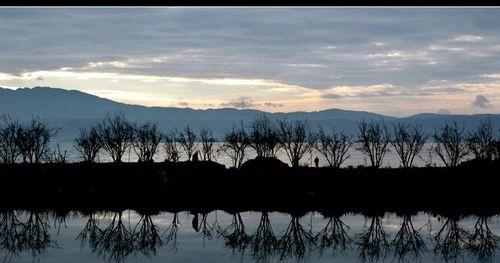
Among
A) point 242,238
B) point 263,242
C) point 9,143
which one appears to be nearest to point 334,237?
point 263,242

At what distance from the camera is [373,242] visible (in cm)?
2845

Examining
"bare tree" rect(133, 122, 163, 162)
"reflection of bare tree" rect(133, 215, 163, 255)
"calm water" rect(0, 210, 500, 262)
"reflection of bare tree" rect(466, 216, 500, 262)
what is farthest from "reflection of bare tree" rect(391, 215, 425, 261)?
"bare tree" rect(133, 122, 163, 162)

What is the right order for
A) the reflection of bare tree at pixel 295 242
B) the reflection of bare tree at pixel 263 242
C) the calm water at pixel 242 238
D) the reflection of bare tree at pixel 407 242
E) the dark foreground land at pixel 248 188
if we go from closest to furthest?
the calm water at pixel 242 238 < the reflection of bare tree at pixel 263 242 < the reflection of bare tree at pixel 295 242 < the reflection of bare tree at pixel 407 242 < the dark foreground land at pixel 248 188

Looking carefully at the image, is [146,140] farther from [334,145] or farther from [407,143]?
[407,143]

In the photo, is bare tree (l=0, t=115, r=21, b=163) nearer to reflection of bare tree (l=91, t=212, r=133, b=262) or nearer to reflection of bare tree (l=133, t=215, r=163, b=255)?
reflection of bare tree (l=133, t=215, r=163, b=255)

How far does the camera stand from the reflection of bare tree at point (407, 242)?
84.5 feet

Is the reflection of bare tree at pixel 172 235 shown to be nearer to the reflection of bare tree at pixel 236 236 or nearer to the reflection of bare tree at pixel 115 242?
the reflection of bare tree at pixel 115 242

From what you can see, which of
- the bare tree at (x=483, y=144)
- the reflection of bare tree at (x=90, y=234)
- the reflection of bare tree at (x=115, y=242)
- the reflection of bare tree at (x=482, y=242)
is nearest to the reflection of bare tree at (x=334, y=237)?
the reflection of bare tree at (x=482, y=242)

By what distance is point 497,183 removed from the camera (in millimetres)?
48594

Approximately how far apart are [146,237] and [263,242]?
19.5 ft

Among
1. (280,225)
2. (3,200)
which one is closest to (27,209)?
(3,200)

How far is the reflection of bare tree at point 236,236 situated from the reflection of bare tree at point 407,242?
6.89 metres

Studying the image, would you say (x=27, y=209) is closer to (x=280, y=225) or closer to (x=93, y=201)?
(x=93, y=201)

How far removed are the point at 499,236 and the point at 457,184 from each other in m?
19.8
